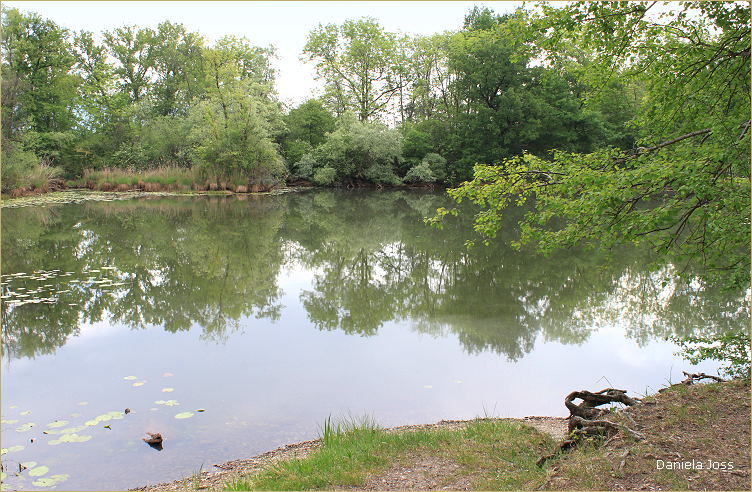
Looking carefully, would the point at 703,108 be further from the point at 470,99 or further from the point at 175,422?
the point at 470,99

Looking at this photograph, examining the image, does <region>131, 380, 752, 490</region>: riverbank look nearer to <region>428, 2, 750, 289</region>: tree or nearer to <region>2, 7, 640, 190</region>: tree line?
<region>428, 2, 750, 289</region>: tree

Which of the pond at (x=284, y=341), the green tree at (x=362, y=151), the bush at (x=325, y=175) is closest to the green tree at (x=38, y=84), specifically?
the bush at (x=325, y=175)

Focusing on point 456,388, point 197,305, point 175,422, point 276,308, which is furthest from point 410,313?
point 175,422

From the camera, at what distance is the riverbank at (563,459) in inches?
125

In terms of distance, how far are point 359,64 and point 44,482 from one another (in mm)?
45352

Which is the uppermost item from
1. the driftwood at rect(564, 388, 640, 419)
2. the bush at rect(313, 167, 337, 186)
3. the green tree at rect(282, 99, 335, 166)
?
the green tree at rect(282, 99, 335, 166)

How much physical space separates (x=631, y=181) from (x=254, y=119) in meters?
30.6

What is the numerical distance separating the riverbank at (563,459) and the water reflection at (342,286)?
238 centimetres

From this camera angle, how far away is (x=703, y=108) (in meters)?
5.01

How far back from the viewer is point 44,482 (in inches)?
150

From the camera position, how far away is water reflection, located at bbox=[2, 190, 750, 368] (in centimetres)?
764

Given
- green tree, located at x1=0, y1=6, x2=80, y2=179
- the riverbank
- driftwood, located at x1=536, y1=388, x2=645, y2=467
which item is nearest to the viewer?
the riverbank

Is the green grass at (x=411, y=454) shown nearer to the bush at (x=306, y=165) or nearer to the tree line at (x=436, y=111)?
the tree line at (x=436, y=111)

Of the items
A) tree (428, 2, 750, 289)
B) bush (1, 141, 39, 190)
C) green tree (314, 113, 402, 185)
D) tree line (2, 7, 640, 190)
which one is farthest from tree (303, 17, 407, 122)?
tree (428, 2, 750, 289)
